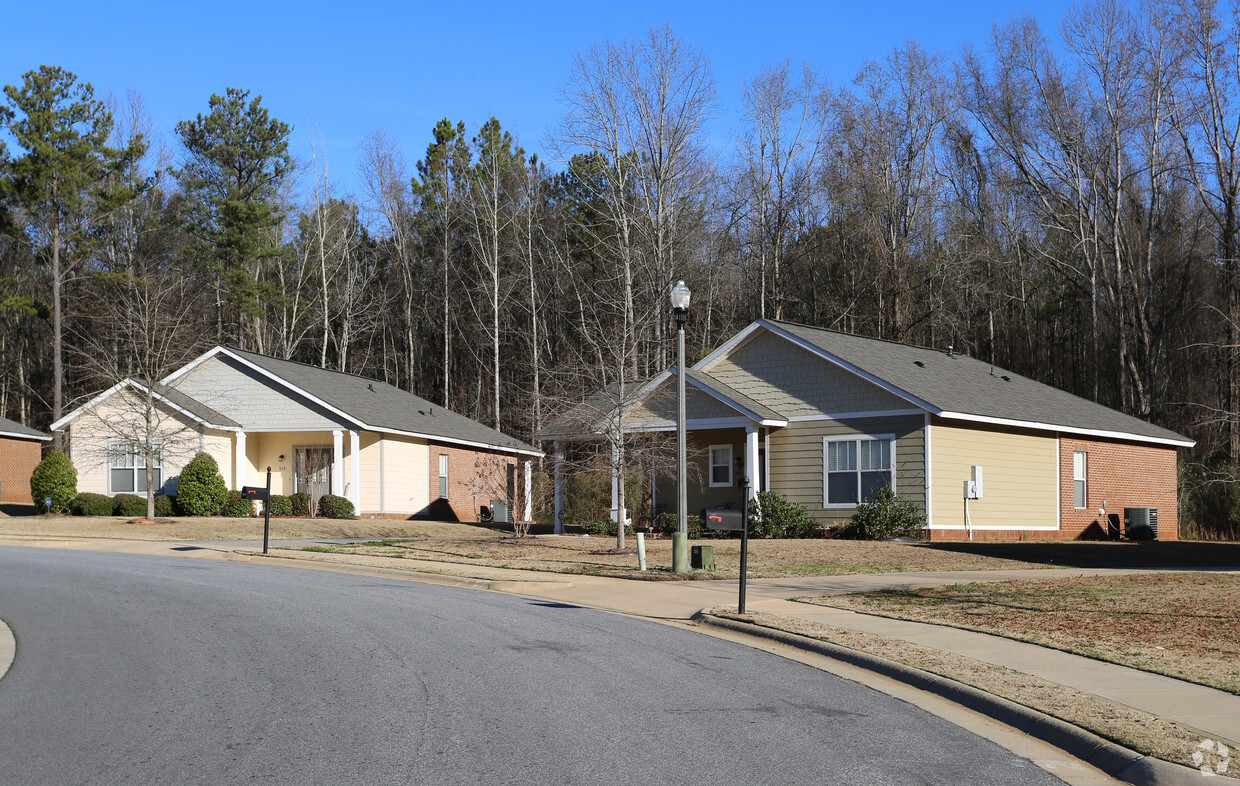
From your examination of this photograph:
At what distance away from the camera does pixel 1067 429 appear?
100 feet

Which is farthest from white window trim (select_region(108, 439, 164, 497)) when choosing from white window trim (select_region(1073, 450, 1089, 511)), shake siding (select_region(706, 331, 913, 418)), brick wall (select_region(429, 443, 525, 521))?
white window trim (select_region(1073, 450, 1089, 511))

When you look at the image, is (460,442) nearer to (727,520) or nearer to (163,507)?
(163,507)

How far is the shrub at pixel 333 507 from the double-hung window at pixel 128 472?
6012mm

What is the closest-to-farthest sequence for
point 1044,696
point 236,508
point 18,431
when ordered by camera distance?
1. point 1044,696
2. point 236,508
3. point 18,431

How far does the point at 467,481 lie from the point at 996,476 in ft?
68.4

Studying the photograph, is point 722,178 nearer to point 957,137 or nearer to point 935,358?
point 957,137

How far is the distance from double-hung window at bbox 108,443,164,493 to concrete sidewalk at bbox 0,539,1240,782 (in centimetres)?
1002

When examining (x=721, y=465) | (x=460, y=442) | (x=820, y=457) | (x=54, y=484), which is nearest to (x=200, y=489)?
(x=54, y=484)

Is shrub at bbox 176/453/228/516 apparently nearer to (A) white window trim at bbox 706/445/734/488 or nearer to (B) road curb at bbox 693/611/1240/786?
(A) white window trim at bbox 706/445/734/488

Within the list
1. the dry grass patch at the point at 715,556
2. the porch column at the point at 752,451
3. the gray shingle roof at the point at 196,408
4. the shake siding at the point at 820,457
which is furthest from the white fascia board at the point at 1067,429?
the gray shingle roof at the point at 196,408

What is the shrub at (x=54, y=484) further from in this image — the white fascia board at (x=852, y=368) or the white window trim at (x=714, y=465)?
the white fascia board at (x=852, y=368)

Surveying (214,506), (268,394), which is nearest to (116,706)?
(214,506)

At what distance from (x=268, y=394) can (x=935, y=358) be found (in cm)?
2144

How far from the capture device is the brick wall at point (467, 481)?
41062 millimetres
